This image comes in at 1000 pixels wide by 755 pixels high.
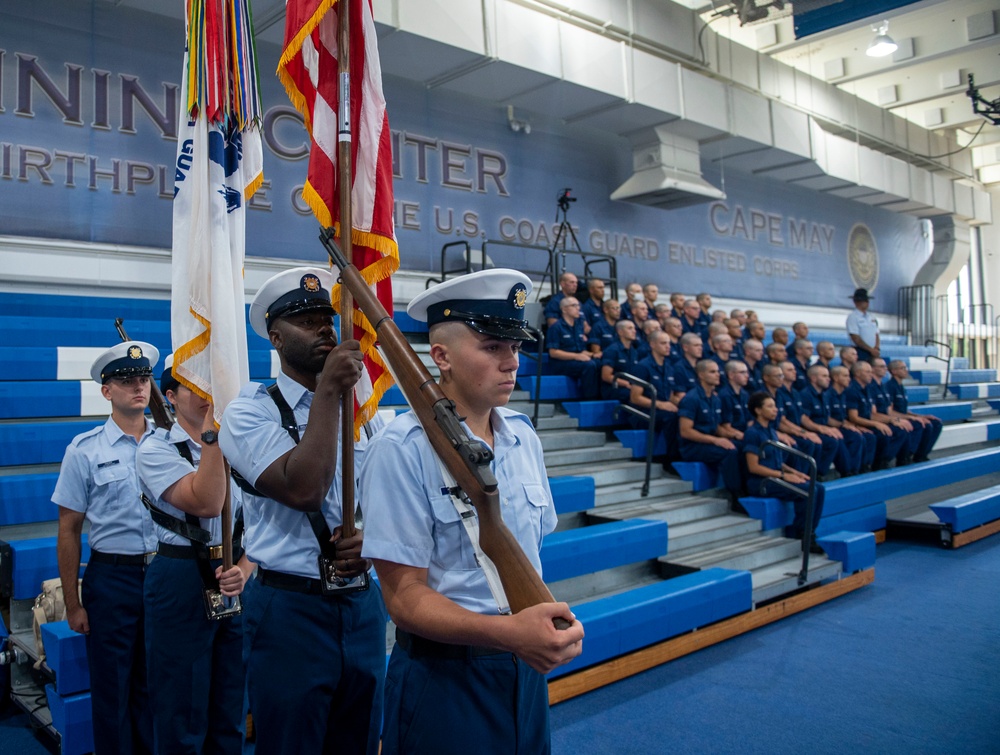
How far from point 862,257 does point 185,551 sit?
1426cm

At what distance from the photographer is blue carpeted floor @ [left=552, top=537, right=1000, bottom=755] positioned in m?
2.99

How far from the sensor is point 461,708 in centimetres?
129

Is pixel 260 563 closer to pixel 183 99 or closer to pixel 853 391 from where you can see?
pixel 183 99

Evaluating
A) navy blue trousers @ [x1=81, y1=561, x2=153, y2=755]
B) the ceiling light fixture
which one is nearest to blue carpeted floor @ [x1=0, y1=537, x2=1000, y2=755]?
navy blue trousers @ [x1=81, y1=561, x2=153, y2=755]

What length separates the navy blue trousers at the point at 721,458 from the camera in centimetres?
571

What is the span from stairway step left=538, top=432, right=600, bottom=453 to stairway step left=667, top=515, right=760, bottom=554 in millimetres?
1100

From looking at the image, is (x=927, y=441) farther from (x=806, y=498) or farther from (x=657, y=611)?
(x=657, y=611)

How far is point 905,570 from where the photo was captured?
5.63 metres

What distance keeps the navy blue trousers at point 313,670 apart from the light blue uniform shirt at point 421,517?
559 mm

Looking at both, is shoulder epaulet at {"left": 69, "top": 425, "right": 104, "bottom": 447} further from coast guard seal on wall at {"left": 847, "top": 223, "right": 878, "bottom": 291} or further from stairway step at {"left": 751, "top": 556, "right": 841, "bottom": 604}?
coast guard seal on wall at {"left": 847, "top": 223, "right": 878, "bottom": 291}

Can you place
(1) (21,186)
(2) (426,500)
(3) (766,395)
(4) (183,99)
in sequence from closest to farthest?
(2) (426,500) → (4) (183,99) → (1) (21,186) → (3) (766,395)

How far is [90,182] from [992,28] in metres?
10.3

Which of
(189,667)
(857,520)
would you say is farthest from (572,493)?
(189,667)

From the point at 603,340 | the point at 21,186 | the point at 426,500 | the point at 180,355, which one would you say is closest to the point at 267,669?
the point at 426,500
